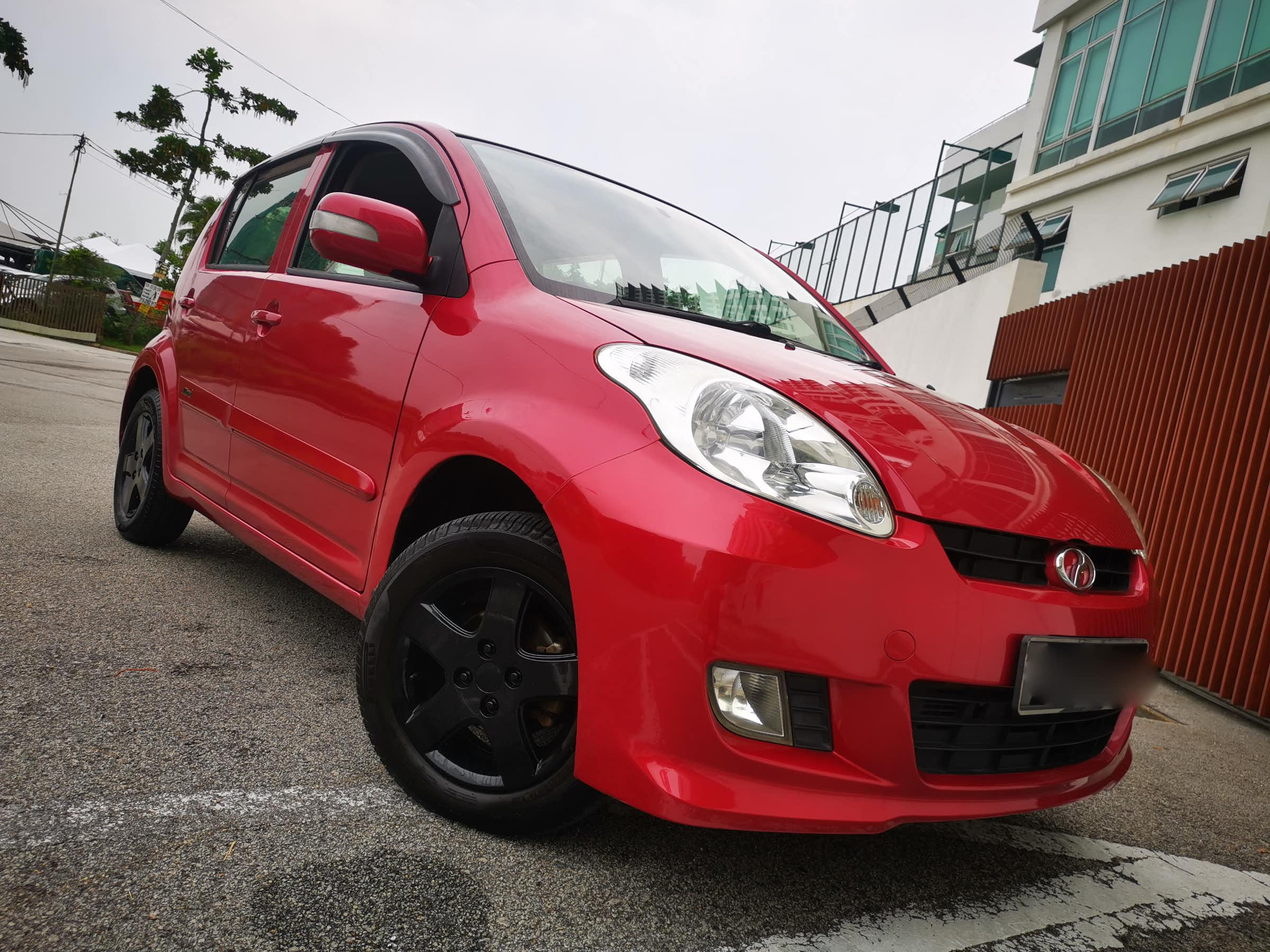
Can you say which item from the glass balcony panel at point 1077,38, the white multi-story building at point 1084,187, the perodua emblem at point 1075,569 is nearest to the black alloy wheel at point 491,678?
the perodua emblem at point 1075,569

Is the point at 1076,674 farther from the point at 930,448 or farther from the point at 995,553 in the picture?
the point at 930,448

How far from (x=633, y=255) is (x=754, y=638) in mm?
1299

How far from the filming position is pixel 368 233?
2.06 metres

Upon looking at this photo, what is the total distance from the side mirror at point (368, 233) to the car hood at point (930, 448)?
473 millimetres

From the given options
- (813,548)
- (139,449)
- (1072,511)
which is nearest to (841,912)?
(813,548)

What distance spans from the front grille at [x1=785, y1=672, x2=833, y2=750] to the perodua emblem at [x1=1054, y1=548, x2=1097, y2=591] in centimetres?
55

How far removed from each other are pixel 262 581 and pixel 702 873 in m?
2.33

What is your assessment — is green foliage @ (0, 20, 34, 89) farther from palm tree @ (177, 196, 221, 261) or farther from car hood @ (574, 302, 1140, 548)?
car hood @ (574, 302, 1140, 548)

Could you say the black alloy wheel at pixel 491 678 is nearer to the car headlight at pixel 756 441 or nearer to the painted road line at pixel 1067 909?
the car headlight at pixel 756 441

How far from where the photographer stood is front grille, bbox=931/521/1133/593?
1.57 meters

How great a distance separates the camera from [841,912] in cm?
170

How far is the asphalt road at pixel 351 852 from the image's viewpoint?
1.45 m

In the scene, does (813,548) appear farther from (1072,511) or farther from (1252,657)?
(1252,657)

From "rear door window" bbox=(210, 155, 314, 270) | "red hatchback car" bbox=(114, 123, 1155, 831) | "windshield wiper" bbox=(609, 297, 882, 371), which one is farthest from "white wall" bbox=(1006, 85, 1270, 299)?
"red hatchback car" bbox=(114, 123, 1155, 831)
